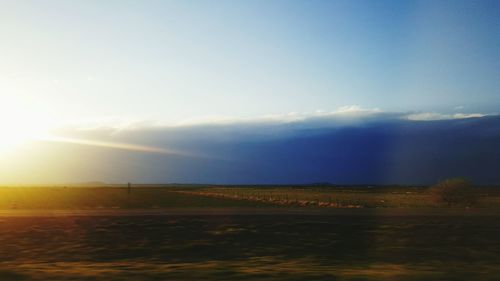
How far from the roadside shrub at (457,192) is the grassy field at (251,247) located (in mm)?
25286

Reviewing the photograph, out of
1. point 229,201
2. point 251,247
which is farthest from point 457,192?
point 251,247

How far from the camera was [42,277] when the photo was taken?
1546cm

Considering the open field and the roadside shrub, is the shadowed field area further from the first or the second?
the roadside shrub

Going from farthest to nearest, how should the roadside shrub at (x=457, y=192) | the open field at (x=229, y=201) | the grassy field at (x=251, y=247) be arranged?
the roadside shrub at (x=457, y=192)
the open field at (x=229, y=201)
the grassy field at (x=251, y=247)

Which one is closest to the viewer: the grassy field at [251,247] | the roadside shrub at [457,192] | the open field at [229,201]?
the grassy field at [251,247]

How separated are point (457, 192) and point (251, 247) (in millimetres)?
43146

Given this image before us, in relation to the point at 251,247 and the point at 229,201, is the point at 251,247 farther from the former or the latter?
the point at 229,201

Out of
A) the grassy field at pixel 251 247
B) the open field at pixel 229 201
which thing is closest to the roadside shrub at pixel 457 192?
the open field at pixel 229 201

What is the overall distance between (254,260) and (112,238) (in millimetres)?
8905

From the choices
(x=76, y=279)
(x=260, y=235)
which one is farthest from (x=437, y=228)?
(x=76, y=279)

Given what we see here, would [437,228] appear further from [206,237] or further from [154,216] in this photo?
[154,216]

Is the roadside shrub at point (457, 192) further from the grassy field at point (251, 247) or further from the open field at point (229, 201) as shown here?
the grassy field at point (251, 247)

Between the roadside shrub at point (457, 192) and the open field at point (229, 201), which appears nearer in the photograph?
the open field at point (229, 201)

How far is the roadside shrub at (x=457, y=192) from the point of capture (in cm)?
5906
